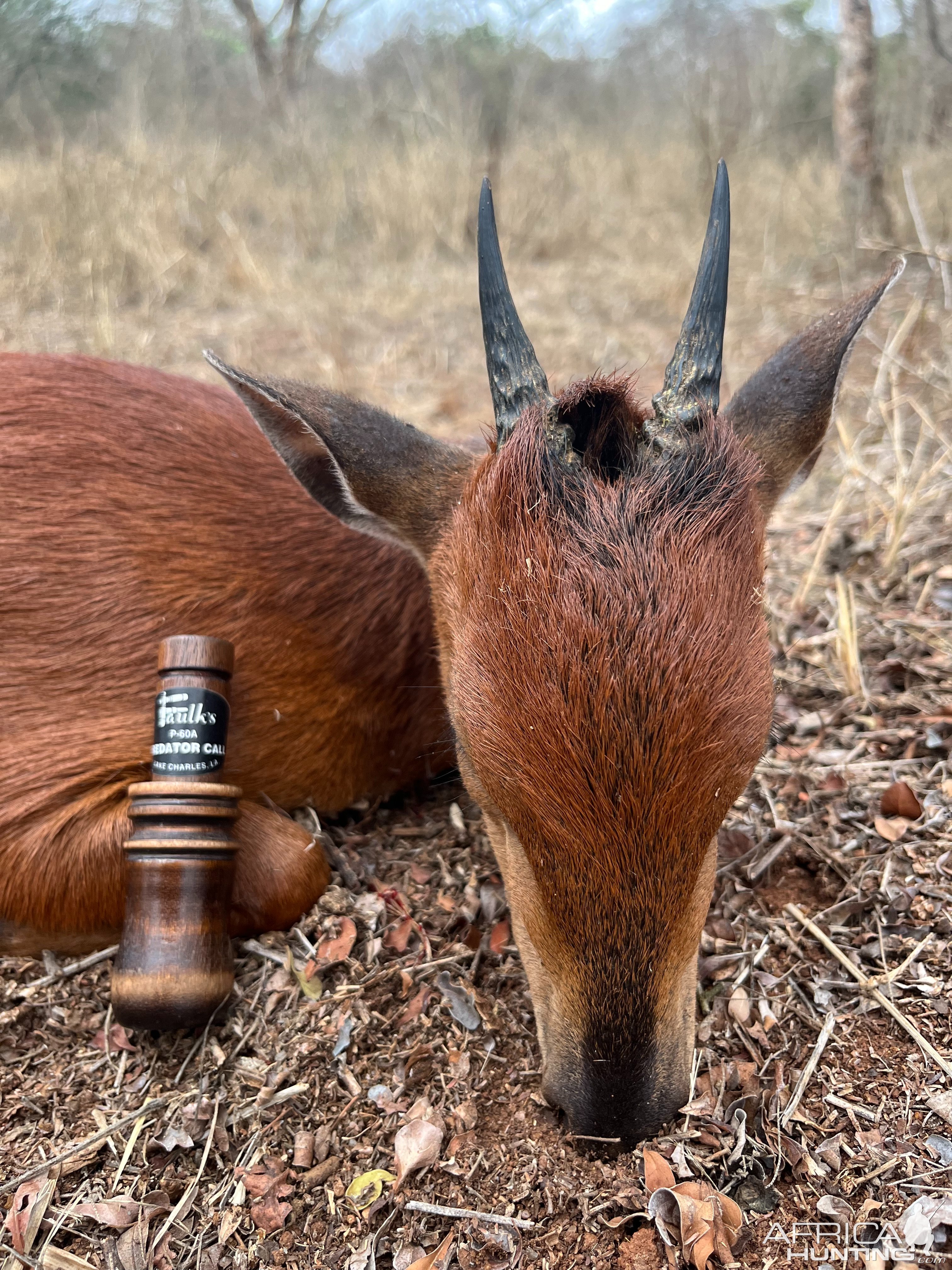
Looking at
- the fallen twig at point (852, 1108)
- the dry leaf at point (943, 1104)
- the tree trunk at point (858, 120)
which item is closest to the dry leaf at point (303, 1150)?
the fallen twig at point (852, 1108)

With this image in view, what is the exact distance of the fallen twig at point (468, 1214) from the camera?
1844mm

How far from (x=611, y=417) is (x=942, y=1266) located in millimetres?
1855

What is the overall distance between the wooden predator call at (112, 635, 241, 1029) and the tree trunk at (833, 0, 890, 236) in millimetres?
7882

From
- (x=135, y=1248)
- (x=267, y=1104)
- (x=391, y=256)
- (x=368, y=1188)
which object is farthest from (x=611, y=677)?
(x=391, y=256)

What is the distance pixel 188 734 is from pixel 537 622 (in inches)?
42.2

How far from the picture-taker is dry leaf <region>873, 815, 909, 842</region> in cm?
267

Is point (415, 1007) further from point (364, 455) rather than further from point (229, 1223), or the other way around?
point (364, 455)

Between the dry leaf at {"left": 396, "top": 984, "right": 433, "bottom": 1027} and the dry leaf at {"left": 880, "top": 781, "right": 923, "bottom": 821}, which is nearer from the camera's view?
the dry leaf at {"left": 396, "top": 984, "right": 433, "bottom": 1027}

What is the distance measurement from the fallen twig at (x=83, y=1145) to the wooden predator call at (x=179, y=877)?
0.64 ft

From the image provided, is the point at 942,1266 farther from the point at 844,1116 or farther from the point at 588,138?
the point at 588,138

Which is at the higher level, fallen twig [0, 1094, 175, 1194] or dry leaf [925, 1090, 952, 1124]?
dry leaf [925, 1090, 952, 1124]

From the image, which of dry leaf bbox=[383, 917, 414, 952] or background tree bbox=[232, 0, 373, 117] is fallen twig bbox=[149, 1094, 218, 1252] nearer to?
dry leaf bbox=[383, 917, 414, 952]

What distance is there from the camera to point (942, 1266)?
164cm

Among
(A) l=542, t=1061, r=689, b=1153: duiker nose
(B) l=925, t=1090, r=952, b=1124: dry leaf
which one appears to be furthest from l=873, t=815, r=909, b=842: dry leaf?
(A) l=542, t=1061, r=689, b=1153: duiker nose
